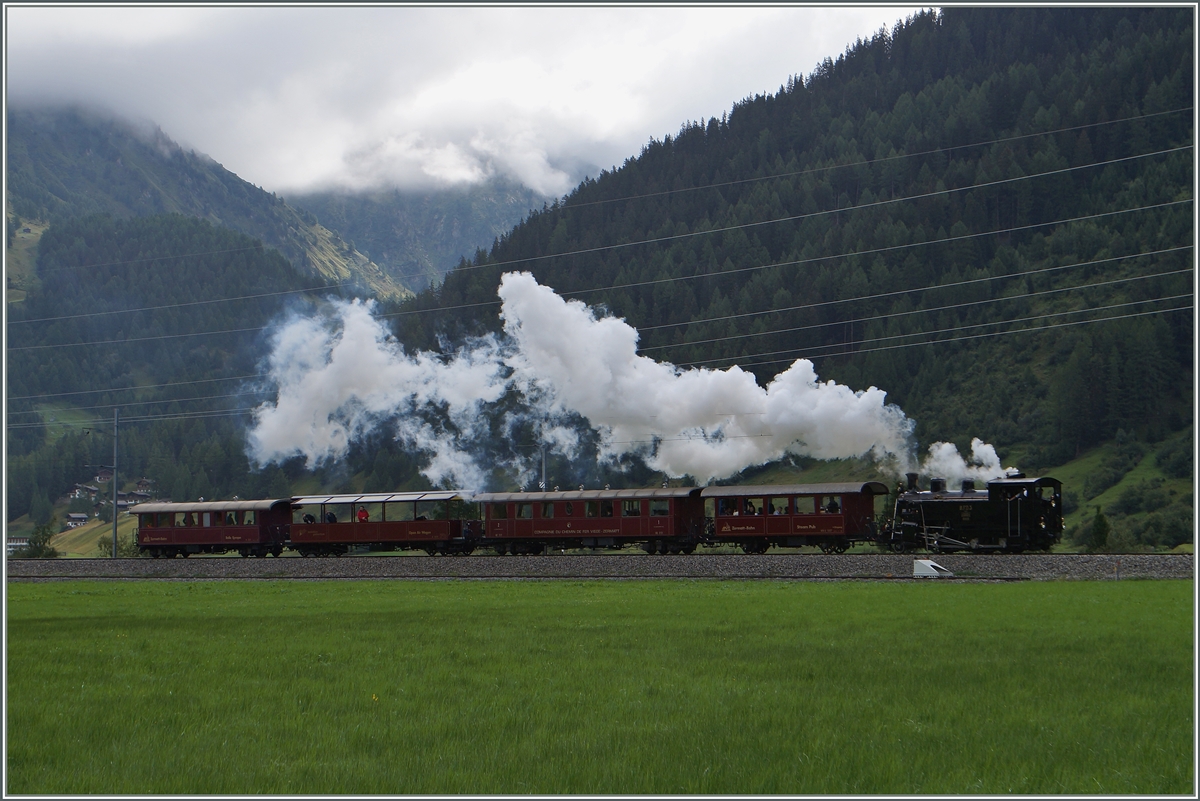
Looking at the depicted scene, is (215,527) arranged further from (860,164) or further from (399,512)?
(860,164)

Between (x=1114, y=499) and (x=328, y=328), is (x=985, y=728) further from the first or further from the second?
(x=328, y=328)

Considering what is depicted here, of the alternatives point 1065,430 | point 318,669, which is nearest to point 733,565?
point 318,669

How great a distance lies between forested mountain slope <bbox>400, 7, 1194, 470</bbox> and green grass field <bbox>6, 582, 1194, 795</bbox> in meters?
83.2

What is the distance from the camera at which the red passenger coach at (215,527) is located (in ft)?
183

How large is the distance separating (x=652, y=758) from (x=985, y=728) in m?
3.84

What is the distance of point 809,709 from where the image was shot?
12391 millimetres

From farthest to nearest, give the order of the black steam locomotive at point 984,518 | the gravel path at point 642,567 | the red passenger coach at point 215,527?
the red passenger coach at point 215,527
the black steam locomotive at point 984,518
the gravel path at point 642,567

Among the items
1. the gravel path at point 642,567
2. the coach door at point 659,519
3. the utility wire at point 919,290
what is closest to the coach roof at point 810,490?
the coach door at point 659,519

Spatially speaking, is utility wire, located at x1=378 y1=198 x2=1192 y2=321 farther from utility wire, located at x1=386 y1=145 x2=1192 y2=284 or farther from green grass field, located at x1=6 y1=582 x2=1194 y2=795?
green grass field, located at x1=6 y1=582 x2=1194 y2=795

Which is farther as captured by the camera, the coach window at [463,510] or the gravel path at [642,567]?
the coach window at [463,510]

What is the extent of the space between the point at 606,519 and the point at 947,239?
104 m

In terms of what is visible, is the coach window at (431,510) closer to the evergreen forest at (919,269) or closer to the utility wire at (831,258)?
the evergreen forest at (919,269)

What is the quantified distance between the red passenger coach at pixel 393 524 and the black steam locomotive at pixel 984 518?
67.6 feet

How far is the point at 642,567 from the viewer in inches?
1607
